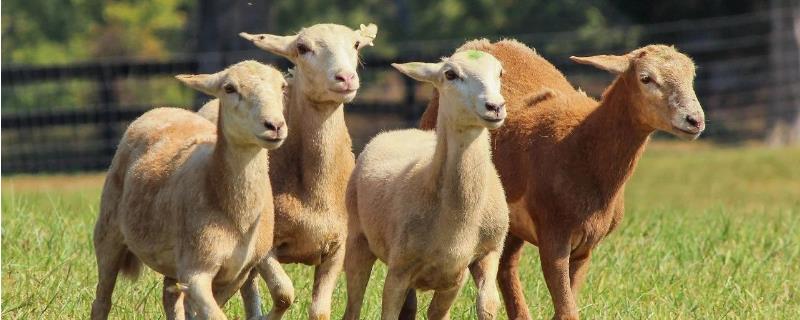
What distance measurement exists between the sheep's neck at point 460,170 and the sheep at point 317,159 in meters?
0.56

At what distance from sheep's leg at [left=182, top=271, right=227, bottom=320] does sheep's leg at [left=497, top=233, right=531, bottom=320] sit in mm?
1927

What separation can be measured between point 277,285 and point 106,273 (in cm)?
92

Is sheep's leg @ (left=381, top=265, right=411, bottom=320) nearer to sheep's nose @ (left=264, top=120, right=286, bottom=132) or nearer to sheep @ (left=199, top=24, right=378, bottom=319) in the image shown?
sheep @ (left=199, top=24, right=378, bottom=319)

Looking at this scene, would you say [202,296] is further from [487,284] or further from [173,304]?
[487,284]

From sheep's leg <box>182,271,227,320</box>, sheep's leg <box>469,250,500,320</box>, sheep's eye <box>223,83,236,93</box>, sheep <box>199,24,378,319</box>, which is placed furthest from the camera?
sheep <box>199,24,378,319</box>

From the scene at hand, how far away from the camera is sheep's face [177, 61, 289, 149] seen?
6.23m

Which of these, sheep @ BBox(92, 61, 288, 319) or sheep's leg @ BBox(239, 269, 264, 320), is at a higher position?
sheep @ BBox(92, 61, 288, 319)

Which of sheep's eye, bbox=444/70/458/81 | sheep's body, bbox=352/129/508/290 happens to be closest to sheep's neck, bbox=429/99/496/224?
sheep's body, bbox=352/129/508/290

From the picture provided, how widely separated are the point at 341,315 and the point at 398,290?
1313 millimetres

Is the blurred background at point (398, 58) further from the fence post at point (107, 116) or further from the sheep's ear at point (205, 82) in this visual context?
the sheep's ear at point (205, 82)

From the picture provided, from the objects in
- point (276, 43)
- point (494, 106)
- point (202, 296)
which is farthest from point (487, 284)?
point (276, 43)

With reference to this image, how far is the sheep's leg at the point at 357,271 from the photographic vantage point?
709 cm

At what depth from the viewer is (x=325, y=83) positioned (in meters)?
7.05

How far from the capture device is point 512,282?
8047mm
